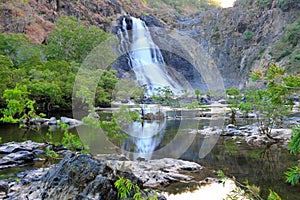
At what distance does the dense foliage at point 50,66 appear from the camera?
20422 millimetres

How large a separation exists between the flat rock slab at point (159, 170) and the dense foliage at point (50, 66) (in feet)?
16.5

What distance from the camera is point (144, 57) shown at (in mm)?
52125

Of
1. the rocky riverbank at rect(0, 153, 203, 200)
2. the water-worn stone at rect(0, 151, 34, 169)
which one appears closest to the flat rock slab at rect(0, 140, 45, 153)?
the water-worn stone at rect(0, 151, 34, 169)

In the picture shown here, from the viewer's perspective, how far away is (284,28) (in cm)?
4778

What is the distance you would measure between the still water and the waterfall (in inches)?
1111

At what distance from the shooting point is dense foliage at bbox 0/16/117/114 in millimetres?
20422

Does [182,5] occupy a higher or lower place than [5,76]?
higher

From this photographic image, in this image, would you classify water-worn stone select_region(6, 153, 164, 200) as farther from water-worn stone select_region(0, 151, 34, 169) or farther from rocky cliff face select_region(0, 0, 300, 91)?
rocky cliff face select_region(0, 0, 300, 91)

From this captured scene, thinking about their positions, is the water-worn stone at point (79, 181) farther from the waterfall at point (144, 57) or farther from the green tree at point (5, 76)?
the waterfall at point (144, 57)

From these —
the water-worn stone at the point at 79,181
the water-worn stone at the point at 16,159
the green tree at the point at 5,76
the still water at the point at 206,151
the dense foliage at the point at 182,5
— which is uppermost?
the dense foliage at the point at 182,5

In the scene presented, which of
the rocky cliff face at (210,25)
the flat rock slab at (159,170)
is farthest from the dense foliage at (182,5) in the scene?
the flat rock slab at (159,170)

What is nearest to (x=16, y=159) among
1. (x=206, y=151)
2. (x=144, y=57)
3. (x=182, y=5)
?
(x=206, y=151)

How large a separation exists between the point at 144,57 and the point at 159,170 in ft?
147

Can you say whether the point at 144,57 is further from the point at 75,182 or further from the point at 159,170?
the point at 75,182
